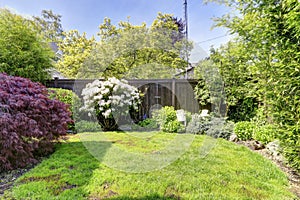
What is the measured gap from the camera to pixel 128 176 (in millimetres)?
2541

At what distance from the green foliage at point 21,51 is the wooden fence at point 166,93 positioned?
86cm

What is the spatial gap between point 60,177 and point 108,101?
2971 millimetres

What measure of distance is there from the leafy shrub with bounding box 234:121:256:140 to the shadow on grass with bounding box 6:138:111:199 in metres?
3.02

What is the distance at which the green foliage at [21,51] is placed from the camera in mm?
5480

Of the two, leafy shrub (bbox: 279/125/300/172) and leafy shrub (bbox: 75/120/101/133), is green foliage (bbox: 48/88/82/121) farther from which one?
leafy shrub (bbox: 279/125/300/172)

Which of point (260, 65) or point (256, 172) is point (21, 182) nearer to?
point (256, 172)

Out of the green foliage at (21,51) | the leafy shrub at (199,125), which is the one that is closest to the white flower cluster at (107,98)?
the green foliage at (21,51)

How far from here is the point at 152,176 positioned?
255 centimetres

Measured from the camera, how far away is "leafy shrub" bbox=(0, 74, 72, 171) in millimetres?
2713

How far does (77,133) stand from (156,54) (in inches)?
210

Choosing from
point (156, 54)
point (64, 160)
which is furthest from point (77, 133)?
point (156, 54)

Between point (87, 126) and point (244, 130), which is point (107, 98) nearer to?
point (87, 126)

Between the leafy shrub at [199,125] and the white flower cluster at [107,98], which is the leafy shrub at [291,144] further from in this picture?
the white flower cluster at [107,98]

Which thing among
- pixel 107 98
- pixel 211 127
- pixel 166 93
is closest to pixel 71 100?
pixel 107 98
